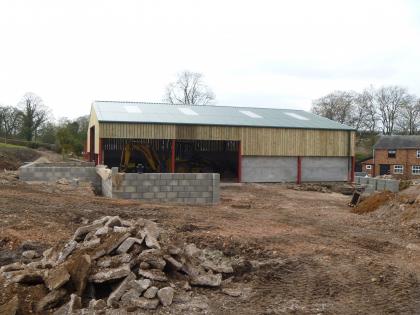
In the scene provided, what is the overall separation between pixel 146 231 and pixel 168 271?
1.05 meters

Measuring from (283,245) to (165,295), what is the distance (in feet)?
13.5

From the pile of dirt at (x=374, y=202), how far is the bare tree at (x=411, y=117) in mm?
56475

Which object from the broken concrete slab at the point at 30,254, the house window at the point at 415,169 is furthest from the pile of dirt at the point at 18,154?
the house window at the point at 415,169

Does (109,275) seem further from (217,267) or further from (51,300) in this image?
(217,267)

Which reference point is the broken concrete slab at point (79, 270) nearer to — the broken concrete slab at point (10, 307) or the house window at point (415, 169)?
the broken concrete slab at point (10, 307)

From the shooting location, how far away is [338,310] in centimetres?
636

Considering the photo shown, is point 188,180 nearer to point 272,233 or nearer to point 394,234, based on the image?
point 272,233

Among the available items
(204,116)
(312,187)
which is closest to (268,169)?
(312,187)

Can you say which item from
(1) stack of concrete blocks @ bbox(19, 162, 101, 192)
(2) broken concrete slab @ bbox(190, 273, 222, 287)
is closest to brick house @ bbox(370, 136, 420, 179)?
(1) stack of concrete blocks @ bbox(19, 162, 101, 192)

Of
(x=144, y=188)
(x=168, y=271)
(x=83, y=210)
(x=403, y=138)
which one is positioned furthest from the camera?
(x=403, y=138)

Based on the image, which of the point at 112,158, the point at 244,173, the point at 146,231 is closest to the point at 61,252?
the point at 146,231

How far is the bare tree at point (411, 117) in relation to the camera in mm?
66375

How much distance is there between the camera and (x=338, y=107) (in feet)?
226

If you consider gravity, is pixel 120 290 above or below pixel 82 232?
below
